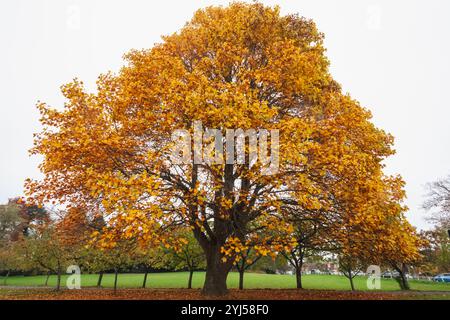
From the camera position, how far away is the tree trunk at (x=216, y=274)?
1844cm

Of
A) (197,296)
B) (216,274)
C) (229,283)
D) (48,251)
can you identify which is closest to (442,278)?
(229,283)

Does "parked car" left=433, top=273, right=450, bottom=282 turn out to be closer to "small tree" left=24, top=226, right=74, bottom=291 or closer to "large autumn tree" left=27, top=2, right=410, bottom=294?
"large autumn tree" left=27, top=2, right=410, bottom=294

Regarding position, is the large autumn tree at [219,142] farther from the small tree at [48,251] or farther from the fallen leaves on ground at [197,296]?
the small tree at [48,251]

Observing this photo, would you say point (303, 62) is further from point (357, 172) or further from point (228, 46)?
point (357, 172)

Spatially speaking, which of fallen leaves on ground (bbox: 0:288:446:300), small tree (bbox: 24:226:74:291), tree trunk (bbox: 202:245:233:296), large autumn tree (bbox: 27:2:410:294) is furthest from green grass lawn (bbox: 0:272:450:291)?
large autumn tree (bbox: 27:2:410:294)

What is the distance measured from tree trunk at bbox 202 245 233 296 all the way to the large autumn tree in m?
0.07

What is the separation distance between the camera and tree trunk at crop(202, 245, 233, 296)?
18.4m

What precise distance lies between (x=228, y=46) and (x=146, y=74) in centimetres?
449

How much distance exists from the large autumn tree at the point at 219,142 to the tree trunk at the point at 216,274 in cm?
7

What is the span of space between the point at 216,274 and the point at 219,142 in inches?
384

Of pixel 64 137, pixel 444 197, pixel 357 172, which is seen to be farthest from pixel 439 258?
pixel 64 137

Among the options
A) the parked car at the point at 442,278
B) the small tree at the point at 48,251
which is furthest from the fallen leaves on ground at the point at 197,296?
the parked car at the point at 442,278

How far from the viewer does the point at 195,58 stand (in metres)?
19.5

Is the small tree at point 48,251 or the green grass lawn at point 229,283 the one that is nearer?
the small tree at point 48,251
